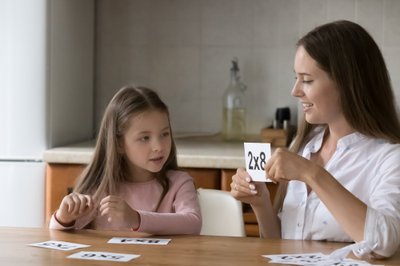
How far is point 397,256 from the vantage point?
1761 mm

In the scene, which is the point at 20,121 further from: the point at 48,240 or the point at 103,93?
the point at 48,240

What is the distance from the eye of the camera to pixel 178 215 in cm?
209

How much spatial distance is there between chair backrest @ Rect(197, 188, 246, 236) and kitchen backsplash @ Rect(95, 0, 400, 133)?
4.40ft

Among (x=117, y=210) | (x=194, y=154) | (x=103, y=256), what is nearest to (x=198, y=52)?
(x=194, y=154)

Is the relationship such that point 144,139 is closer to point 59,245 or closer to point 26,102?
point 59,245

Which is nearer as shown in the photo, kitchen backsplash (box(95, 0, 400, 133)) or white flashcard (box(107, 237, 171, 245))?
white flashcard (box(107, 237, 171, 245))

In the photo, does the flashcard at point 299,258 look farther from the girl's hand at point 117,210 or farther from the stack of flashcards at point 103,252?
the girl's hand at point 117,210

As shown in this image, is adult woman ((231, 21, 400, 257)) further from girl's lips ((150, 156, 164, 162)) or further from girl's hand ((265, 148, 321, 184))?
girl's lips ((150, 156, 164, 162))

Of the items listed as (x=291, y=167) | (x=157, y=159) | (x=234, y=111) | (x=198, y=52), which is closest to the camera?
(x=291, y=167)

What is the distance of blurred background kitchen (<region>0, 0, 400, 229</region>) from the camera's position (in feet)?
10.4

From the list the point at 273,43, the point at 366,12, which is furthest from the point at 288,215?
the point at 273,43

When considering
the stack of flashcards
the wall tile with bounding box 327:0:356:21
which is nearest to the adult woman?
the stack of flashcards

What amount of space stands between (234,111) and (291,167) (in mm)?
1761

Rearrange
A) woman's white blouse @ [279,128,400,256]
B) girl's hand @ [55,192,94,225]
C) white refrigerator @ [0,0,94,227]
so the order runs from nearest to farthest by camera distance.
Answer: woman's white blouse @ [279,128,400,256]
girl's hand @ [55,192,94,225]
white refrigerator @ [0,0,94,227]
